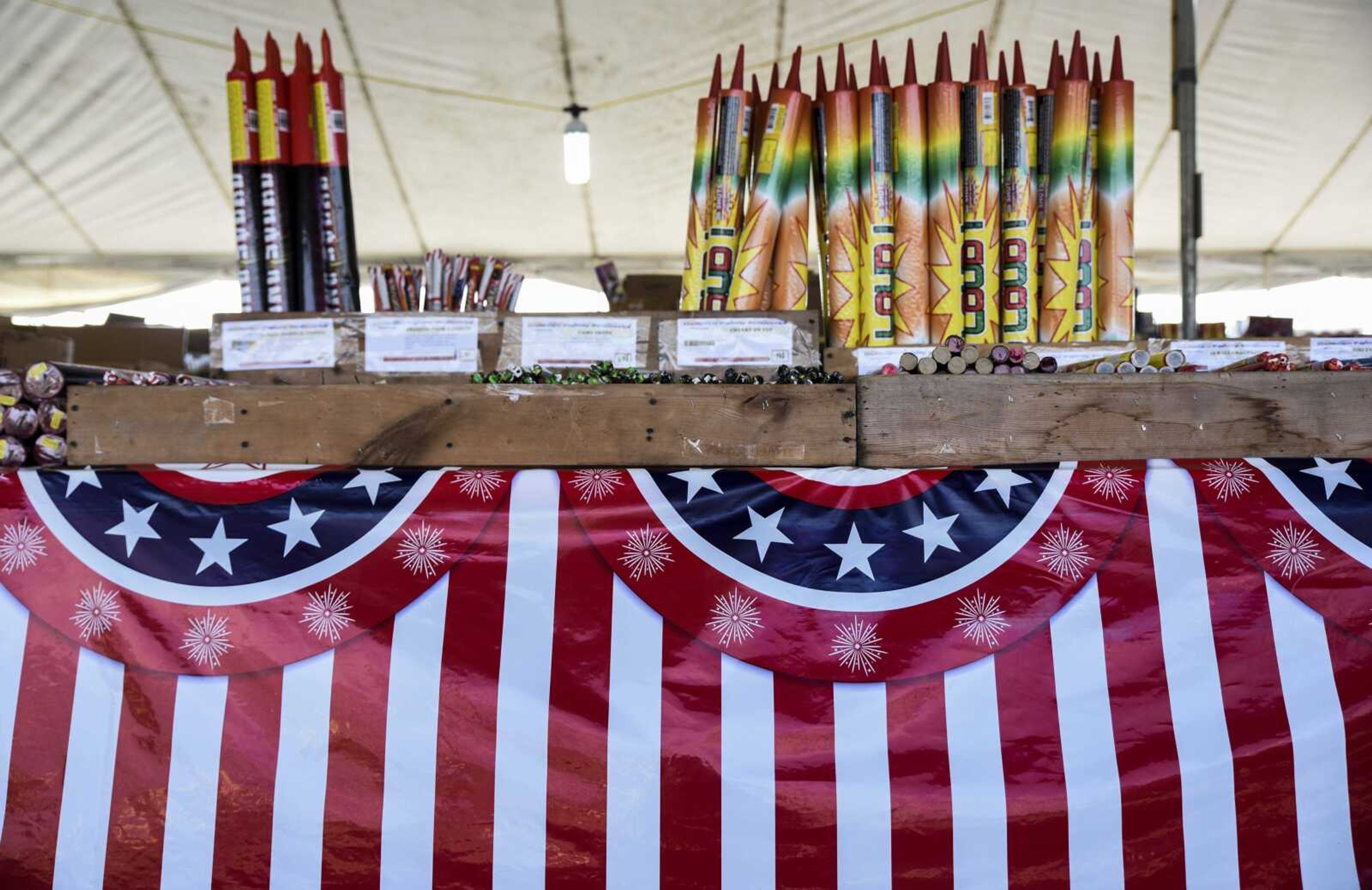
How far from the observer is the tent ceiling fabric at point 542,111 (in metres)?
5.44

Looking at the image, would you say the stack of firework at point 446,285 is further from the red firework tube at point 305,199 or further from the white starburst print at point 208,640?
the white starburst print at point 208,640

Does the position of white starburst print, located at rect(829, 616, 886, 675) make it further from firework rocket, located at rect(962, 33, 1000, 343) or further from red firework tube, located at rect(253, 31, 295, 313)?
red firework tube, located at rect(253, 31, 295, 313)

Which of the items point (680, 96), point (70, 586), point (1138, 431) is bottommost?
point (70, 586)

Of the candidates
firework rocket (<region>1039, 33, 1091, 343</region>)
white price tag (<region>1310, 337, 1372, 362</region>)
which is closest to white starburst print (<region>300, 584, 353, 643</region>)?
firework rocket (<region>1039, 33, 1091, 343</region>)

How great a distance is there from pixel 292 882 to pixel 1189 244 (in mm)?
2683

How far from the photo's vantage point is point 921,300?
2.30m

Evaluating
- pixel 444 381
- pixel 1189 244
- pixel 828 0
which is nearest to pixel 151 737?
pixel 444 381

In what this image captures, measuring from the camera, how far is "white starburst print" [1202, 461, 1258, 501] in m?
2.03

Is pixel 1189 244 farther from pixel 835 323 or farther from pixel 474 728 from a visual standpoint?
pixel 474 728

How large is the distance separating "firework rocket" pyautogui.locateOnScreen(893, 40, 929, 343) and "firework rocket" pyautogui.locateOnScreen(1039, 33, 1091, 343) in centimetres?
29

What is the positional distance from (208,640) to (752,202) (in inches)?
60.5

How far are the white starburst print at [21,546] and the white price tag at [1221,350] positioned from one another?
8.14ft

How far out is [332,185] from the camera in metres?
2.39

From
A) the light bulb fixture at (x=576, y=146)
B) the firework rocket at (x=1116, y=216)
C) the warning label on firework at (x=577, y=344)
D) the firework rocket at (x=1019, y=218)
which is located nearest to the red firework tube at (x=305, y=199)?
the warning label on firework at (x=577, y=344)
